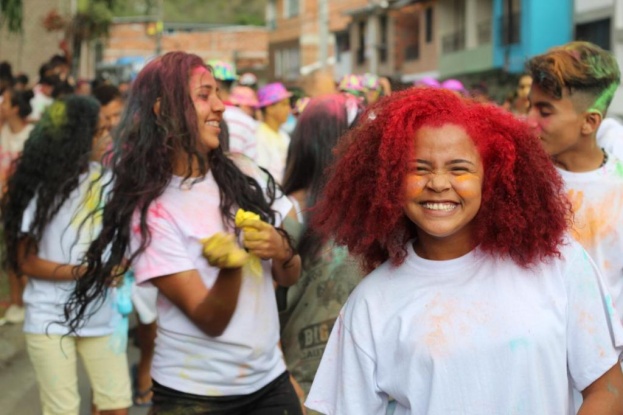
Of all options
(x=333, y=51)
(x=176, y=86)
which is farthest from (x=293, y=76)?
(x=176, y=86)

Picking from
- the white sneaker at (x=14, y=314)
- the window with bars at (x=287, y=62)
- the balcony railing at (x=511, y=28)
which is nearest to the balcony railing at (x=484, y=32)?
the balcony railing at (x=511, y=28)

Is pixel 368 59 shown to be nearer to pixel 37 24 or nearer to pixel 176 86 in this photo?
pixel 37 24

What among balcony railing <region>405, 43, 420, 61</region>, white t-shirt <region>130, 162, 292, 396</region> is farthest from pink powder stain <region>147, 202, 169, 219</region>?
balcony railing <region>405, 43, 420, 61</region>

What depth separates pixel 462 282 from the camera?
272 cm

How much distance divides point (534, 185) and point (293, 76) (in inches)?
2153

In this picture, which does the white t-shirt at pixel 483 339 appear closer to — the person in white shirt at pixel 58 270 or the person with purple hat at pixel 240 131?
the person in white shirt at pixel 58 270

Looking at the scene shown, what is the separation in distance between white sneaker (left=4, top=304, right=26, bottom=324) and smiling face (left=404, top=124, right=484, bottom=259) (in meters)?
6.87

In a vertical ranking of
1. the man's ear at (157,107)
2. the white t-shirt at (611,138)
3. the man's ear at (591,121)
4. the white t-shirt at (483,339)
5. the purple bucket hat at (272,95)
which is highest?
the man's ear at (157,107)

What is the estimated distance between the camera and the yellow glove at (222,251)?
3.20m

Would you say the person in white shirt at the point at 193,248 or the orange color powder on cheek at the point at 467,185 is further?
the person in white shirt at the point at 193,248

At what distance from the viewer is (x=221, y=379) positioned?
11.8 feet

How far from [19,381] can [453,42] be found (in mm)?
37159

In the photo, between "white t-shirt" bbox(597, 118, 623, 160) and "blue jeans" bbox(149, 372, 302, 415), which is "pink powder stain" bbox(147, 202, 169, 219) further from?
"white t-shirt" bbox(597, 118, 623, 160)

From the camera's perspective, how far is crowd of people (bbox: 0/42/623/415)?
2.65 meters
